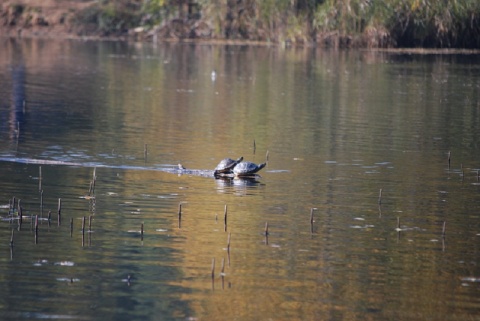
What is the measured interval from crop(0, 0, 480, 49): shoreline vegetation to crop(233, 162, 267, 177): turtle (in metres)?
32.6

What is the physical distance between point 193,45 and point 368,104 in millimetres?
26521

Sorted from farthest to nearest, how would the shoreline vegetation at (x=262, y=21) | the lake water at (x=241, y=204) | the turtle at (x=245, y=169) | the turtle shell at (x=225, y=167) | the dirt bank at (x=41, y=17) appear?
the dirt bank at (x=41, y=17) → the shoreline vegetation at (x=262, y=21) → the turtle shell at (x=225, y=167) → the turtle at (x=245, y=169) → the lake water at (x=241, y=204)

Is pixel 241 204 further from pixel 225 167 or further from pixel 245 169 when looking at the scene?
pixel 225 167

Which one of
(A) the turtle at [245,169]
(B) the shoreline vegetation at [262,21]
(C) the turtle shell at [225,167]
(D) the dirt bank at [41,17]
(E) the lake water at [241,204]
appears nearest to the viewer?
(E) the lake water at [241,204]

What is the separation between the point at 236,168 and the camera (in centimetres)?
1933

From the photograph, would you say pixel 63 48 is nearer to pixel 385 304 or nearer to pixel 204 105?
pixel 204 105

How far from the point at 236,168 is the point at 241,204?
101 inches

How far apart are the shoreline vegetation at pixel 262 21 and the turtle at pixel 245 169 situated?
107 feet

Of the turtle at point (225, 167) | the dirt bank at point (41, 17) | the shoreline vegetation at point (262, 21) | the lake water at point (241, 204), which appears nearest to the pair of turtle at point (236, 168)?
the turtle at point (225, 167)

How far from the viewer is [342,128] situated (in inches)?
1044

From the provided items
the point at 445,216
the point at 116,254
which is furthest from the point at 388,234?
the point at 116,254

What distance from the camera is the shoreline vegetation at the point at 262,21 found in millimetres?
51000

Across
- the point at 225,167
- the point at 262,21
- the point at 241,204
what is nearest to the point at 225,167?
the point at 225,167

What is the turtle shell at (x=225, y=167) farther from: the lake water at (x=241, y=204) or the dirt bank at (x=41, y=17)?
the dirt bank at (x=41, y=17)
